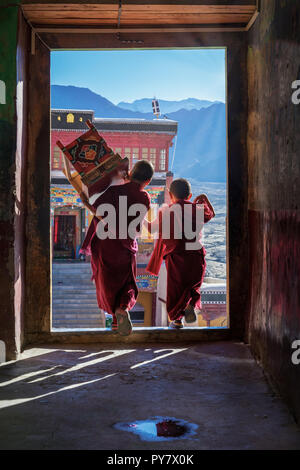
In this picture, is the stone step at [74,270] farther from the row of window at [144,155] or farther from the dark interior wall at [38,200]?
the dark interior wall at [38,200]

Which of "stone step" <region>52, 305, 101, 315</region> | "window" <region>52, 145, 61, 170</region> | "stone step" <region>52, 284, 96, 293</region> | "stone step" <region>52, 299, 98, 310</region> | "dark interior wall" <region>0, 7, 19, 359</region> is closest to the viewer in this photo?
"dark interior wall" <region>0, 7, 19, 359</region>

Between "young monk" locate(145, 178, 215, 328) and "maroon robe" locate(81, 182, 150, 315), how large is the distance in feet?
1.03

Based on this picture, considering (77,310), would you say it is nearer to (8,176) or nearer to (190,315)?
(190,315)

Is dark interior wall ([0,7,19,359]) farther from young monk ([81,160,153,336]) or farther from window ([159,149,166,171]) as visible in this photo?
window ([159,149,166,171])

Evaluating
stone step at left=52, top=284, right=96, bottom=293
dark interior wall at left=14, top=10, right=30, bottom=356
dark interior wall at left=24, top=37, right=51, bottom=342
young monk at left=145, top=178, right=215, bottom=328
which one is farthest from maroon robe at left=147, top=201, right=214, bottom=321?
stone step at left=52, top=284, right=96, bottom=293

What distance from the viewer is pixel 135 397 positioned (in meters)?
2.53

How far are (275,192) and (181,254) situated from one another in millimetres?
1404

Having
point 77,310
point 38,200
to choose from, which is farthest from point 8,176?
point 77,310

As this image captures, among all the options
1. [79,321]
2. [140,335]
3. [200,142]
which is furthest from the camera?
[200,142]

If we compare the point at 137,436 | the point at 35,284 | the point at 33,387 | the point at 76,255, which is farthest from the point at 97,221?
the point at 76,255

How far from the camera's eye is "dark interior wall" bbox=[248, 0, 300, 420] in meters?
2.37

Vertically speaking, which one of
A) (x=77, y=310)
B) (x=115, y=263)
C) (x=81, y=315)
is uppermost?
(x=115, y=263)

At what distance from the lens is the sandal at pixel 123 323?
360 cm

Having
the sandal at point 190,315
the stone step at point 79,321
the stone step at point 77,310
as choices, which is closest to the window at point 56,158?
the stone step at point 77,310
